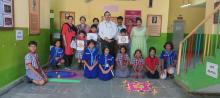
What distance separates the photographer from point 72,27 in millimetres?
6727

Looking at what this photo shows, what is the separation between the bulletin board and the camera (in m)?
A: 4.27

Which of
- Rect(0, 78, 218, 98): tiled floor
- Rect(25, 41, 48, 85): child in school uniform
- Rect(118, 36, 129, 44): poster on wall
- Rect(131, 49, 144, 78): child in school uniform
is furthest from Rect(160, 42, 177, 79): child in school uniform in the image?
Rect(25, 41, 48, 85): child in school uniform

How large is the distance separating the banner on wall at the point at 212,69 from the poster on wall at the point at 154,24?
3.95 metres

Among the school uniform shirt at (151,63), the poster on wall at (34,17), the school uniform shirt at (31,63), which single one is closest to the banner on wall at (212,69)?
the school uniform shirt at (151,63)

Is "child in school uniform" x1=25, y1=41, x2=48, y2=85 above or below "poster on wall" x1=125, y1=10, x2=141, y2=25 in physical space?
below

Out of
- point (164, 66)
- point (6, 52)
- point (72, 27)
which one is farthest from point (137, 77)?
point (6, 52)

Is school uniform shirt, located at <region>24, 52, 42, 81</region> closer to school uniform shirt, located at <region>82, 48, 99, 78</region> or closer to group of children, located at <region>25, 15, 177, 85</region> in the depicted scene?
group of children, located at <region>25, 15, 177, 85</region>

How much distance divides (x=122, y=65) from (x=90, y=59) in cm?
72

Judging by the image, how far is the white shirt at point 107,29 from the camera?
6.37 meters

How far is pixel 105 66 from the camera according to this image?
5.71 metres

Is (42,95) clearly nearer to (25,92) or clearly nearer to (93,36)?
(25,92)

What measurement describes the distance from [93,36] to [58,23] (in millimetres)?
1716

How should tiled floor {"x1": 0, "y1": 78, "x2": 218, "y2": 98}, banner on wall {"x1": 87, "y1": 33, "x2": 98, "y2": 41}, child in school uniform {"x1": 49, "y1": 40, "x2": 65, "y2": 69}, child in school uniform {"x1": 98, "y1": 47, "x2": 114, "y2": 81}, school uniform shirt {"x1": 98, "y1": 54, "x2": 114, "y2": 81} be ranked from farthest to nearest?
child in school uniform {"x1": 49, "y1": 40, "x2": 65, "y2": 69} < banner on wall {"x1": 87, "y1": 33, "x2": 98, "y2": 41} < school uniform shirt {"x1": 98, "y1": 54, "x2": 114, "y2": 81} < child in school uniform {"x1": 98, "y1": 47, "x2": 114, "y2": 81} < tiled floor {"x1": 0, "y1": 78, "x2": 218, "y2": 98}

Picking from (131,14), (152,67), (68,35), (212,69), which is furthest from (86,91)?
(131,14)
